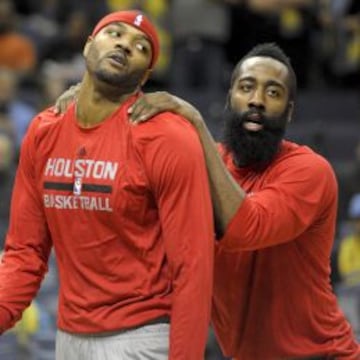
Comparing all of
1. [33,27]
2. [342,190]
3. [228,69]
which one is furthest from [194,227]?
[33,27]

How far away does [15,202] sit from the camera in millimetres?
4520

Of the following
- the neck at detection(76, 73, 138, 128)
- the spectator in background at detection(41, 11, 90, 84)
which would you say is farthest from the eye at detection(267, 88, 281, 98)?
the spectator in background at detection(41, 11, 90, 84)

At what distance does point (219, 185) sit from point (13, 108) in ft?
19.0

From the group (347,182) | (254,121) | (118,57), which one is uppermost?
(118,57)

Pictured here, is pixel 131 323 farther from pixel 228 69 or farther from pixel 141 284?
pixel 228 69

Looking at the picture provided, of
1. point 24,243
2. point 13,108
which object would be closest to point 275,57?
point 24,243

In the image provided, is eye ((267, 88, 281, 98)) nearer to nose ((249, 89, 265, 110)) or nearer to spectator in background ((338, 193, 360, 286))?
nose ((249, 89, 265, 110))

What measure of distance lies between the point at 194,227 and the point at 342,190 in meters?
5.39

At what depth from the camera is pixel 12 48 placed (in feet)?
36.0

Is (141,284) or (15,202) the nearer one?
(141,284)

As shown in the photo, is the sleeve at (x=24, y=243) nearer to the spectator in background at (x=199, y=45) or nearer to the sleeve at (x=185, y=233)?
the sleeve at (x=185, y=233)

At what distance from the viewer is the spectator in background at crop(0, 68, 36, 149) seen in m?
9.74

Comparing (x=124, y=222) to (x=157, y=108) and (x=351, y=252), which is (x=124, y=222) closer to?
(x=157, y=108)

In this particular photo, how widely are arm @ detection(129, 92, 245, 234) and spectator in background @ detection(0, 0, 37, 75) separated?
22.0 feet
